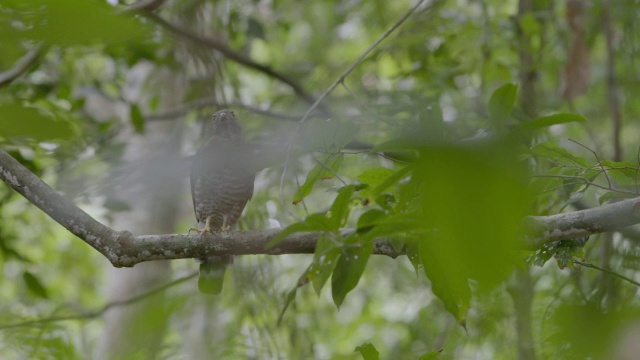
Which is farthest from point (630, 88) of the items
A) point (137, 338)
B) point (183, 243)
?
point (137, 338)

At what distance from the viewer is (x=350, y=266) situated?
159 centimetres

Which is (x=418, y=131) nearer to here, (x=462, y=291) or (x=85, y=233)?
(x=462, y=291)

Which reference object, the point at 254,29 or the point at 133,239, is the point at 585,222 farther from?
the point at 254,29

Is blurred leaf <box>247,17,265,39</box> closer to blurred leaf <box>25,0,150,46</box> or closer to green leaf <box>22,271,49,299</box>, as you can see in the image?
green leaf <box>22,271,49,299</box>

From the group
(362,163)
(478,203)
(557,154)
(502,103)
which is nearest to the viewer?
(478,203)

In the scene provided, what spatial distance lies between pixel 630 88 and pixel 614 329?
12.4ft

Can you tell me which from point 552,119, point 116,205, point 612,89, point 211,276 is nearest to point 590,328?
point 552,119

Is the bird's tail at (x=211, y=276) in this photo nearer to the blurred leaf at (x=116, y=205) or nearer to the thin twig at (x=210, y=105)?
the blurred leaf at (x=116, y=205)

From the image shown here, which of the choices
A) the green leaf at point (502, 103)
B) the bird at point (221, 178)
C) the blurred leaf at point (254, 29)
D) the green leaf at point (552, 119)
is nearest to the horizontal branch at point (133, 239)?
the green leaf at point (502, 103)

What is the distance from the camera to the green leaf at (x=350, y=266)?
1525 millimetres

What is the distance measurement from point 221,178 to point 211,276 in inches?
48.1

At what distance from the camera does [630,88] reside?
14.6 ft

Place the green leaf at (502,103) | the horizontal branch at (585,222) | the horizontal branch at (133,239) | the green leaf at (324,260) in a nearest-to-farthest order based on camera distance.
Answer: the green leaf at (502,103) < the green leaf at (324,260) < the horizontal branch at (585,222) < the horizontal branch at (133,239)

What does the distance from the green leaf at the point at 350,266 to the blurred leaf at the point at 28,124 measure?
2.61ft
